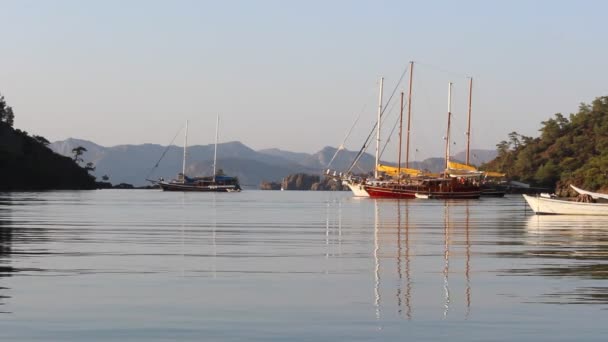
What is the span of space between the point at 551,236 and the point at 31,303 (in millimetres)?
38616

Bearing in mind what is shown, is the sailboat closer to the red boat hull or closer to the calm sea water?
the red boat hull

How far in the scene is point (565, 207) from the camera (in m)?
101

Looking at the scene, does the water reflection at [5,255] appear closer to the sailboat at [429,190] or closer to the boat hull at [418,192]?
the boat hull at [418,192]

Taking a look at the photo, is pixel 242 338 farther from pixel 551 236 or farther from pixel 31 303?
pixel 551 236

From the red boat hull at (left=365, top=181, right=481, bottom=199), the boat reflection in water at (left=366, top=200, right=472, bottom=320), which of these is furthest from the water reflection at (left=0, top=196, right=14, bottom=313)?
the red boat hull at (left=365, top=181, right=481, bottom=199)

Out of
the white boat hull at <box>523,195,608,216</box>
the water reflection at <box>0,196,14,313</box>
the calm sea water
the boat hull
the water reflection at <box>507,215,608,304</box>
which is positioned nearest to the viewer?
the calm sea water

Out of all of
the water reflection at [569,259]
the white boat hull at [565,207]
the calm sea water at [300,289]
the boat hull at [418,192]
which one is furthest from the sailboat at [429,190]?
the calm sea water at [300,289]

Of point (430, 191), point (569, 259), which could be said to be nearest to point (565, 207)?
point (569, 259)

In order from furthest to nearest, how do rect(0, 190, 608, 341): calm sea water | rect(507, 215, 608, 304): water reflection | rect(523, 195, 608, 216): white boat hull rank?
1. rect(523, 195, 608, 216): white boat hull
2. rect(507, 215, 608, 304): water reflection
3. rect(0, 190, 608, 341): calm sea water

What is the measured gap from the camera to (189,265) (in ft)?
123

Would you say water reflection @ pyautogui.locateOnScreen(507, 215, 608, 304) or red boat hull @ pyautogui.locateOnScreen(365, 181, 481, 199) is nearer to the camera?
water reflection @ pyautogui.locateOnScreen(507, 215, 608, 304)

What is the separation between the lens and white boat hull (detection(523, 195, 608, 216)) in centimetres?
9675

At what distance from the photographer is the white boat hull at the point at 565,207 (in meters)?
96.8

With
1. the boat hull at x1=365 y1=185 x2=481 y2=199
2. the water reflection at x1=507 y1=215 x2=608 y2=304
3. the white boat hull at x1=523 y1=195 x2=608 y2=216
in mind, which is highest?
the boat hull at x1=365 y1=185 x2=481 y2=199
